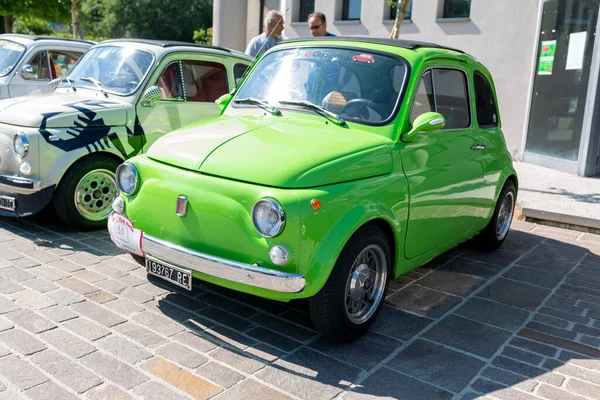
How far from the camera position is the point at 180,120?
21.4ft

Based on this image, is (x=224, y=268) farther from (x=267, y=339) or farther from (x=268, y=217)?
(x=267, y=339)

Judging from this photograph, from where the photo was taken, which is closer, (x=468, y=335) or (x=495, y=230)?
(x=468, y=335)

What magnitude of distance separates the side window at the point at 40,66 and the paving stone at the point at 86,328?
6.28 meters

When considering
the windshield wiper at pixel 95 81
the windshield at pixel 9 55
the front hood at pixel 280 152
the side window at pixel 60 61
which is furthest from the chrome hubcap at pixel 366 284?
the windshield at pixel 9 55

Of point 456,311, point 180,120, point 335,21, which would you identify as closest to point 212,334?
point 456,311

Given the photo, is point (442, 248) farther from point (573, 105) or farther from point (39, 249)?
point (573, 105)

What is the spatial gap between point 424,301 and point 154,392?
2.33 m

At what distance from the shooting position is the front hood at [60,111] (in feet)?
18.1

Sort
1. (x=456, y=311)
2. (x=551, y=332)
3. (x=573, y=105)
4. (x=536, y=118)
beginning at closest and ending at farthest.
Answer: (x=551, y=332), (x=456, y=311), (x=573, y=105), (x=536, y=118)

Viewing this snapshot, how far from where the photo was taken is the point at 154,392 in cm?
308

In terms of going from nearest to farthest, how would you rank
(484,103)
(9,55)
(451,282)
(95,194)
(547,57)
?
(451,282), (484,103), (95,194), (9,55), (547,57)

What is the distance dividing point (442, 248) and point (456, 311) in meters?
0.58

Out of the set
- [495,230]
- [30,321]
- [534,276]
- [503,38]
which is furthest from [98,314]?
[503,38]

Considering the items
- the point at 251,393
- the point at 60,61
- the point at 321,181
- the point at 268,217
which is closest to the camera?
the point at 251,393
